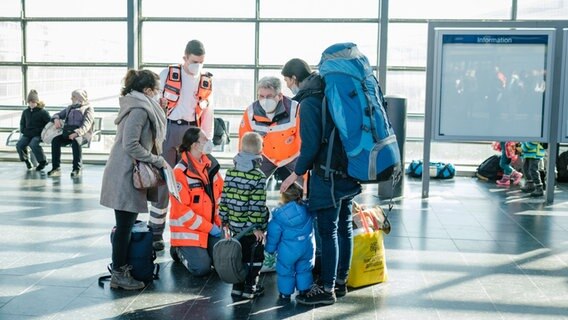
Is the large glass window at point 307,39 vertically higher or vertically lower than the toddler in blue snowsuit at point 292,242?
higher

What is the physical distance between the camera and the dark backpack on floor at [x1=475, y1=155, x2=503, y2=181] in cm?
1113

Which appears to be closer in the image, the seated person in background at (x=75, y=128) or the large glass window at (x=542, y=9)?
the seated person in background at (x=75, y=128)

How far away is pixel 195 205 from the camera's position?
18.1ft

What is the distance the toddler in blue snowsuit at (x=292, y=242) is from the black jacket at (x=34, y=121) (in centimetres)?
768

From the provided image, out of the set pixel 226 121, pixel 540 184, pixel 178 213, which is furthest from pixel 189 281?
pixel 226 121

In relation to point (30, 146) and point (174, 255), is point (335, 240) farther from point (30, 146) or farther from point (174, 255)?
point (30, 146)

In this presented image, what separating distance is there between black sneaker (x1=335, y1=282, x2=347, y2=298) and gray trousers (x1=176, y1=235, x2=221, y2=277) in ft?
3.40

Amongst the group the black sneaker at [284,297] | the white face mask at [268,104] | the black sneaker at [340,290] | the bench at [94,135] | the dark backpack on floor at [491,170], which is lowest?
the black sneaker at [284,297]

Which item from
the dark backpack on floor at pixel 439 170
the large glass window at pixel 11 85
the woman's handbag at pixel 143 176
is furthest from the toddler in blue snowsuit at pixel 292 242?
the large glass window at pixel 11 85

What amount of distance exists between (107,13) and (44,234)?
698 cm

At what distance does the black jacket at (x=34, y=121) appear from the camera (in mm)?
11484

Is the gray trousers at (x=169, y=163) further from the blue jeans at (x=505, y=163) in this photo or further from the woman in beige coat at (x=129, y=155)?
the blue jeans at (x=505, y=163)

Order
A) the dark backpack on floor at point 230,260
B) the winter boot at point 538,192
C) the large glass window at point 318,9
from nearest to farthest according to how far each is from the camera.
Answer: the dark backpack on floor at point 230,260
the winter boot at point 538,192
the large glass window at point 318,9

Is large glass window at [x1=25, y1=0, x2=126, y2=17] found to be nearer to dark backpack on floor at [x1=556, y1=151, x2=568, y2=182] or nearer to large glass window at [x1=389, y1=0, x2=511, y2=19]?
large glass window at [x1=389, y1=0, x2=511, y2=19]
